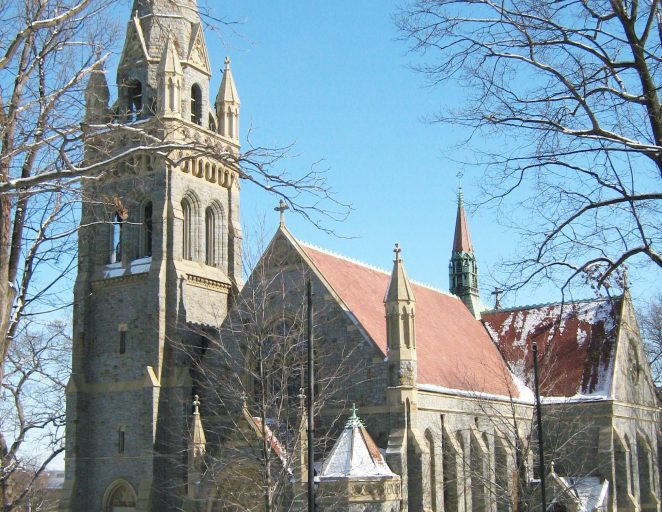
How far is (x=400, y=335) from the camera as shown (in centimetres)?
2933

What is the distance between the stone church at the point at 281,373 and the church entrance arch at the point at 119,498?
69 millimetres

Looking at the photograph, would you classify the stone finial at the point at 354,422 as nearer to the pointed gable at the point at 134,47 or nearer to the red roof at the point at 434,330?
the red roof at the point at 434,330

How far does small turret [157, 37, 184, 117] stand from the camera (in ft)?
116

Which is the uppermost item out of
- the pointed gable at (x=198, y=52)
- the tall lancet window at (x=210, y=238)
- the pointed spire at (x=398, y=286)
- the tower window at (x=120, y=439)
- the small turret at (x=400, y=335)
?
the pointed gable at (x=198, y=52)

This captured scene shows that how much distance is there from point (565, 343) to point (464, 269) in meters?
8.17

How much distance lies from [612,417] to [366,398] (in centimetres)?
1266

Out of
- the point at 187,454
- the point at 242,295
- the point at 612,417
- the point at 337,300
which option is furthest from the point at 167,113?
the point at 612,417

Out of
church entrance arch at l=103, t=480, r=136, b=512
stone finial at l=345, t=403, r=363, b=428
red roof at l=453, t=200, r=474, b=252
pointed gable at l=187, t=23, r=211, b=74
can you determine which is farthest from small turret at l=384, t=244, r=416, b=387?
red roof at l=453, t=200, r=474, b=252

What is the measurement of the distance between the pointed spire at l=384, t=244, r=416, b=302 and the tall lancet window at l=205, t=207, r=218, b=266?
996cm

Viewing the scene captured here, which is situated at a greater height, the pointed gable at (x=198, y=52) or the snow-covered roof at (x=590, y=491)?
the pointed gable at (x=198, y=52)

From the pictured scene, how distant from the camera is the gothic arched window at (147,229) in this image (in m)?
36.8

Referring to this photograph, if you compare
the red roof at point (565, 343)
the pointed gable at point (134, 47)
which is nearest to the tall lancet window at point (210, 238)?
the pointed gable at point (134, 47)

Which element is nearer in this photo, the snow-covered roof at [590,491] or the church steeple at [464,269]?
the snow-covered roof at [590,491]

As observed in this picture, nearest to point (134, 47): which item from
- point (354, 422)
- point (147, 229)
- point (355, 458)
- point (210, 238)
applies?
point (147, 229)
